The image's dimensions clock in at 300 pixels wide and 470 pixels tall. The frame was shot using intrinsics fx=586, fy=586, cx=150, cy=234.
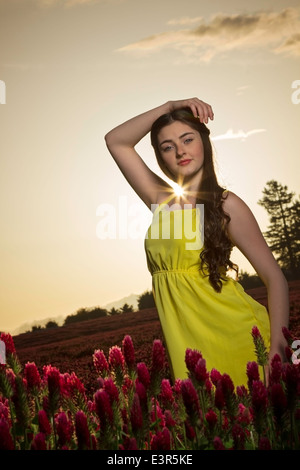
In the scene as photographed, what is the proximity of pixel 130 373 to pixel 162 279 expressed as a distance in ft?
3.74

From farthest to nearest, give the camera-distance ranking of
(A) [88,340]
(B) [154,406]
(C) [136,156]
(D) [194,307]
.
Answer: (A) [88,340] → (C) [136,156] → (D) [194,307] → (B) [154,406]

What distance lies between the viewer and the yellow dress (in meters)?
3.24

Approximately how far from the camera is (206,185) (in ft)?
11.7

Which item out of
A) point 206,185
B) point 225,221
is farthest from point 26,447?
point 206,185

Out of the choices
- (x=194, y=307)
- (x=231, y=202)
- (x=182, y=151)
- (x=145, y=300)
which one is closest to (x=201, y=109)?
(x=182, y=151)

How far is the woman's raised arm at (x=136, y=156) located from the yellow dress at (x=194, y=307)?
0.35 metres

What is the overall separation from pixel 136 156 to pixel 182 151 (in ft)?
1.41

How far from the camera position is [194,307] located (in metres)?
3.32

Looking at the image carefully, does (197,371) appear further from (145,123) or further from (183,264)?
(145,123)

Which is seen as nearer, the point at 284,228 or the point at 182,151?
the point at 182,151

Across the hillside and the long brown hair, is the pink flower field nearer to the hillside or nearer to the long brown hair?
the long brown hair

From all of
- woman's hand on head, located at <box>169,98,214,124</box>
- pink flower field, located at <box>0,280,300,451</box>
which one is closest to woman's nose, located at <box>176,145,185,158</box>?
woman's hand on head, located at <box>169,98,214,124</box>

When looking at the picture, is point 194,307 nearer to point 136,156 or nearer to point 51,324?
point 136,156

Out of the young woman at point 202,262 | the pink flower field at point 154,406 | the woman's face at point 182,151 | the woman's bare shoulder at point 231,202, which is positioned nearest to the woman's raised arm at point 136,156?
the young woman at point 202,262
